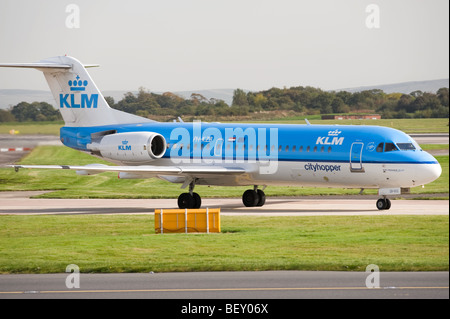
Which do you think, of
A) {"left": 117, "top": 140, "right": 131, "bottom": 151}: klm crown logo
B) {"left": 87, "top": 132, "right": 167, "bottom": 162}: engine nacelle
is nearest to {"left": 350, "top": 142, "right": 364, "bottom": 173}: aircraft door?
{"left": 87, "top": 132, "right": 167, "bottom": 162}: engine nacelle

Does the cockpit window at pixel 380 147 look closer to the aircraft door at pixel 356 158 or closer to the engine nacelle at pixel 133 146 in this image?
the aircraft door at pixel 356 158

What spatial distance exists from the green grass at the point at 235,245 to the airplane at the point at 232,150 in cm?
292

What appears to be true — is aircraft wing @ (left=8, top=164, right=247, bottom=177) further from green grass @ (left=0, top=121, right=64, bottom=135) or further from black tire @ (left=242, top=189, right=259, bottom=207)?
green grass @ (left=0, top=121, right=64, bottom=135)

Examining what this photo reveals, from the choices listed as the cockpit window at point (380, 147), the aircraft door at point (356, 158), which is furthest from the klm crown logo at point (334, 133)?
the cockpit window at point (380, 147)

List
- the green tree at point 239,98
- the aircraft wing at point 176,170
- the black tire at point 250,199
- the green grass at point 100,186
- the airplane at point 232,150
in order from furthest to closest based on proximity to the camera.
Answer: the green tree at point 239,98 < the green grass at point 100,186 < the black tire at point 250,199 < the aircraft wing at point 176,170 < the airplane at point 232,150

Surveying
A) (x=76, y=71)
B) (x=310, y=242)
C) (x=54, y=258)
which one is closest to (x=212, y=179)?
(x=76, y=71)

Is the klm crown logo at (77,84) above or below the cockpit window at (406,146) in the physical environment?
above

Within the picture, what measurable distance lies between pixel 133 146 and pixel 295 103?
16148mm

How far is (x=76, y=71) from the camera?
1495 inches

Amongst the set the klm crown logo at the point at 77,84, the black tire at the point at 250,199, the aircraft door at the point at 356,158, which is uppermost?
the klm crown logo at the point at 77,84

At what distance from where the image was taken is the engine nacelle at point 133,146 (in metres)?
35.3

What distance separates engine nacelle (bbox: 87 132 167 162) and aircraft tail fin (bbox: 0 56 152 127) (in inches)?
64.7

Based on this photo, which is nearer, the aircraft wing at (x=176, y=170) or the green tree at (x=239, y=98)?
the aircraft wing at (x=176, y=170)
